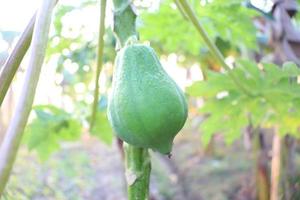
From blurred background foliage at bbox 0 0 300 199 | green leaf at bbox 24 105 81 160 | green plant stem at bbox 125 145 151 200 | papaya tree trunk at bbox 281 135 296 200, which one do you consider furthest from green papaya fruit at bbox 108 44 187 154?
papaya tree trunk at bbox 281 135 296 200

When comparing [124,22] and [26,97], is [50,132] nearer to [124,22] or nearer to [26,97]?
[124,22]

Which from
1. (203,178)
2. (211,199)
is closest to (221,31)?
(211,199)

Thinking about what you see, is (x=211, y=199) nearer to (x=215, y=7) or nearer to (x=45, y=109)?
(x=45, y=109)

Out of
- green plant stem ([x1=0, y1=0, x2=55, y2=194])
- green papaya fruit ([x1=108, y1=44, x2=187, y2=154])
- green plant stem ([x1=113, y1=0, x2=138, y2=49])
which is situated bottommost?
green papaya fruit ([x1=108, y1=44, x2=187, y2=154])

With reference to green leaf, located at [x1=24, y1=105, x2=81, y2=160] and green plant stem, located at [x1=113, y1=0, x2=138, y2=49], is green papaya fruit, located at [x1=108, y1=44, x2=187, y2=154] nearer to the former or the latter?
green plant stem, located at [x1=113, y1=0, x2=138, y2=49]

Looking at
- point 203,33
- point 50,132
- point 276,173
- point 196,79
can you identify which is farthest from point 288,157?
point 203,33

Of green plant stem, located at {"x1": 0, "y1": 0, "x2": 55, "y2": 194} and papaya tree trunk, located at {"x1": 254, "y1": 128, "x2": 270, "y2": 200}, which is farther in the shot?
papaya tree trunk, located at {"x1": 254, "y1": 128, "x2": 270, "y2": 200}
